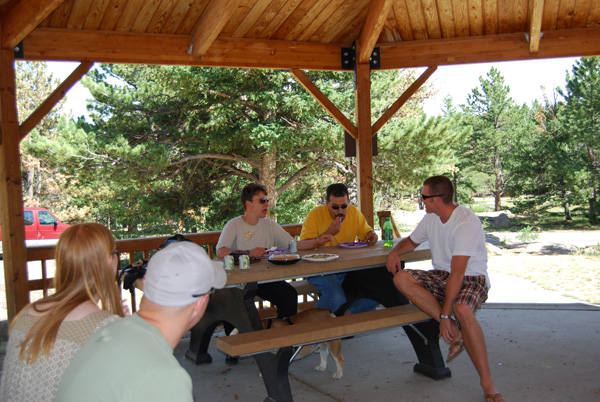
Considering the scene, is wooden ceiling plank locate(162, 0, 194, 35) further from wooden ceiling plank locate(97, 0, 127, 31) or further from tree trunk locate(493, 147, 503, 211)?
tree trunk locate(493, 147, 503, 211)

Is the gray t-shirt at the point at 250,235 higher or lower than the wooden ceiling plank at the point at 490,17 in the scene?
lower

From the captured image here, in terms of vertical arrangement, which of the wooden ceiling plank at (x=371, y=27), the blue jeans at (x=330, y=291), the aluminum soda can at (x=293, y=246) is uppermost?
the wooden ceiling plank at (x=371, y=27)

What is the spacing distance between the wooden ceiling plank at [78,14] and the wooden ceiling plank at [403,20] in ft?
9.71

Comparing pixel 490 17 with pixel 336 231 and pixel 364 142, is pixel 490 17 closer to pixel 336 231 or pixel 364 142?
pixel 364 142

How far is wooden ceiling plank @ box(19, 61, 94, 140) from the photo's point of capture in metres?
4.63

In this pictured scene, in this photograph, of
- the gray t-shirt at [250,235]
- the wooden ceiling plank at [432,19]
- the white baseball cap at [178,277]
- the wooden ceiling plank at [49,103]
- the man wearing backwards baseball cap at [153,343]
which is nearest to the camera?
the man wearing backwards baseball cap at [153,343]

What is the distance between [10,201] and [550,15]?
5473 mm

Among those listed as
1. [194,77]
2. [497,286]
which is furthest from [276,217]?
[497,286]

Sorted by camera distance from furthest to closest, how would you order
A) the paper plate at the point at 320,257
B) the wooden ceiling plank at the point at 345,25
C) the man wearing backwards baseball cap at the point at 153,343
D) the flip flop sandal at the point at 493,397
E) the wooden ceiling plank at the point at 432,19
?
the wooden ceiling plank at the point at 432,19 → the wooden ceiling plank at the point at 345,25 → the paper plate at the point at 320,257 → the flip flop sandal at the point at 493,397 → the man wearing backwards baseball cap at the point at 153,343

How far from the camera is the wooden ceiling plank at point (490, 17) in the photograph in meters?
5.54

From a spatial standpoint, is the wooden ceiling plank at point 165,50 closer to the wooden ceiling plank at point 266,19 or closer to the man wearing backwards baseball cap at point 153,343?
the wooden ceiling plank at point 266,19

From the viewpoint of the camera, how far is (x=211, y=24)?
4875mm

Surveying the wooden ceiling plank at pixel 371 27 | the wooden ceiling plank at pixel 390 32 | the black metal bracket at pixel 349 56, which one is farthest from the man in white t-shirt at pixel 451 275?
the wooden ceiling plank at pixel 390 32

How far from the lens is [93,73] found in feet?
45.5
